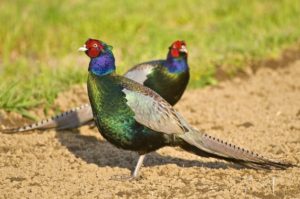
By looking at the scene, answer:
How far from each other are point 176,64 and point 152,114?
174 cm

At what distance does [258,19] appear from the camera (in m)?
11.5

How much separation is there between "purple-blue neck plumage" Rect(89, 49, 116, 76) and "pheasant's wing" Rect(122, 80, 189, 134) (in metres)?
0.21

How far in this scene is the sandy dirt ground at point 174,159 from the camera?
5.10m

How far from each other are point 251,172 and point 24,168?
172 cm

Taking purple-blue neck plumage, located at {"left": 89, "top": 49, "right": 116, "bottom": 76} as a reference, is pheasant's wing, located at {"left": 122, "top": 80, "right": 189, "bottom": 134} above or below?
below

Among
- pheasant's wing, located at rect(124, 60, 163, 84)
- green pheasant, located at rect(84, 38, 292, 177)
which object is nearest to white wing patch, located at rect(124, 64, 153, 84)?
pheasant's wing, located at rect(124, 60, 163, 84)

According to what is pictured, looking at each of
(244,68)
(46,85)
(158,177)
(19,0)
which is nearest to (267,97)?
(244,68)

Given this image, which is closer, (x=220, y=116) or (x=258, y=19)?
(x=220, y=116)

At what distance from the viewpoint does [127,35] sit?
33.1 feet

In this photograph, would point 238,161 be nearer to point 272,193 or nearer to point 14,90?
point 272,193

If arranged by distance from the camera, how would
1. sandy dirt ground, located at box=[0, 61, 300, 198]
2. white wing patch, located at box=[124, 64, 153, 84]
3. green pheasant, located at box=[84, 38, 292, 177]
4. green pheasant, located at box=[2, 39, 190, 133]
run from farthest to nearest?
1. white wing patch, located at box=[124, 64, 153, 84]
2. green pheasant, located at box=[2, 39, 190, 133]
3. green pheasant, located at box=[84, 38, 292, 177]
4. sandy dirt ground, located at box=[0, 61, 300, 198]

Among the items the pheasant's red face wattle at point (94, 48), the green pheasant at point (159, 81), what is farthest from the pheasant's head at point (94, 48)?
the green pheasant at point (159, 81)

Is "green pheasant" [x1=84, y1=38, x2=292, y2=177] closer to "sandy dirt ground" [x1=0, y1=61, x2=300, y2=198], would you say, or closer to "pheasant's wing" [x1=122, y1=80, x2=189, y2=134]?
"pheasant's wing" [x1=122, y1=80, x2=189, y2=134]

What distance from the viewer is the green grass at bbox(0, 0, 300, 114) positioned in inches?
314
